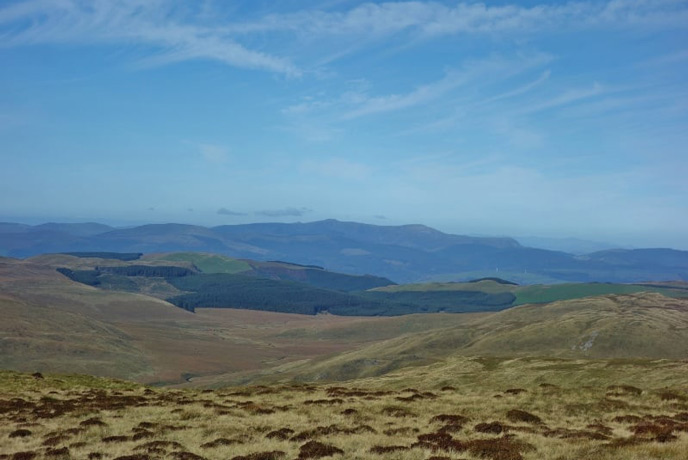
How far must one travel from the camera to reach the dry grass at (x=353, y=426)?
2473 centimetres

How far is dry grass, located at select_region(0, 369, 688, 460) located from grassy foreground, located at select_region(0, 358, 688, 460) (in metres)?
0.06

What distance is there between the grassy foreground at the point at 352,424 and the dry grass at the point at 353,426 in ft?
0.21

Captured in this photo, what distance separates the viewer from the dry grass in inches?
974

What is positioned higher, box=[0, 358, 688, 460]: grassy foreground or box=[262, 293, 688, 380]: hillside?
box=[0, 358, 688, 460]: grassy foreground

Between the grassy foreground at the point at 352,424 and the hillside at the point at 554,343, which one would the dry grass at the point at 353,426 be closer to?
A: the grassy foreground at the point at 352,424

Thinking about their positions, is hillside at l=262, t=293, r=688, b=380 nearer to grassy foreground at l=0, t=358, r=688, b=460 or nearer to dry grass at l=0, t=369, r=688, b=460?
grassy foreground at l=0, t=358, r=688, b=460

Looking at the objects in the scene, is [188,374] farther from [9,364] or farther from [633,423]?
[633,423]

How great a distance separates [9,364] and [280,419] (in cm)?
17250

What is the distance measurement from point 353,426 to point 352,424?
0.75 metres

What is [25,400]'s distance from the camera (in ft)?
151

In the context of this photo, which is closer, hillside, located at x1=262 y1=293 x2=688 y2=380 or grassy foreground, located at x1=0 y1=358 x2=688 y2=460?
grassy foreground, located at x1=0 y1=358 x2=688 y2=460

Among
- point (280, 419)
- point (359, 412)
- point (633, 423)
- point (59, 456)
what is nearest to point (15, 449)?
point (59, 456)

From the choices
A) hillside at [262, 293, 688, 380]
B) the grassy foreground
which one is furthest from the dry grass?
hillside at [262, 293, 688, 380]

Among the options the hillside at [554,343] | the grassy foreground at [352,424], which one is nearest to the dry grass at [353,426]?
the grassy foreground at [352,424]
